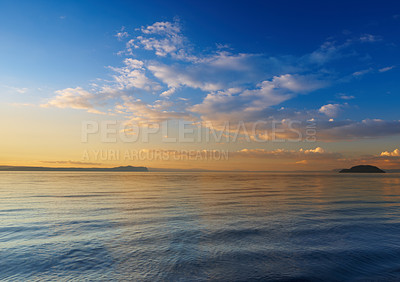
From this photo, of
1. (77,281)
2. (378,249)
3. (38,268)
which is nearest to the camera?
(77,281)

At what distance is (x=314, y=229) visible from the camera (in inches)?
583

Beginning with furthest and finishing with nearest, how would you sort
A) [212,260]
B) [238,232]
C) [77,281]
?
[238,232] < [212,260] < [77,281]

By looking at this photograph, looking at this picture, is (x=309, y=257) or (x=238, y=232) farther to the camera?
(x=238, y=232)

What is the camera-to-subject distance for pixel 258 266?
8.87 metres

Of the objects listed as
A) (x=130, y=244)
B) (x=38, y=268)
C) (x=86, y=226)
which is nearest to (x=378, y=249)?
(x=130, y=244)

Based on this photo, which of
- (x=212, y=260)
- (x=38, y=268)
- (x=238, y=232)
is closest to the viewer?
(x=38, y=268)

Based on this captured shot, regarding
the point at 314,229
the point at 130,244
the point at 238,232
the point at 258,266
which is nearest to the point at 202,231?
the point at 238,232

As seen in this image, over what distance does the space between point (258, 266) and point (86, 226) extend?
455 inches

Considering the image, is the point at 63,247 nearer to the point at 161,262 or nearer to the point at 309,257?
the point at 161,262

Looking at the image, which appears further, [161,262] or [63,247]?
[63,247]

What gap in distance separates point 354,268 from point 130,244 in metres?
9.53

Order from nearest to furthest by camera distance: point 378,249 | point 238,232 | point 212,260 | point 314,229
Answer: point 212,260 → point 378,249 → point 238,232 → point 314,229

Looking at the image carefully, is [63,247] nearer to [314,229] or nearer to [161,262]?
[161,262]

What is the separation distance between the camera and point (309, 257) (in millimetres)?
9961
